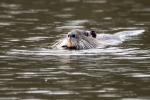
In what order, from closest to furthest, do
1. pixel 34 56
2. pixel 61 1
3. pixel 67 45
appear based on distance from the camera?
pixel 34 56 → pixel 67 45 → pixel 61 1

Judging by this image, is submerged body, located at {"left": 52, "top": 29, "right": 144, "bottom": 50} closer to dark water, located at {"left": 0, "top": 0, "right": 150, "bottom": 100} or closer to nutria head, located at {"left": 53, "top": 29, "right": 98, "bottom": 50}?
nutria head, located at {"left": 53, "top": 29, "right": 98, "bottom": 50}

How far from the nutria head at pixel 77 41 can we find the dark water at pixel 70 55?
0.33 metres

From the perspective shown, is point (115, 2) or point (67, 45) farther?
point (115, 2)

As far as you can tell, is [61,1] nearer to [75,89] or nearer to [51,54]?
[51,54]

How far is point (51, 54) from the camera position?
14.8m

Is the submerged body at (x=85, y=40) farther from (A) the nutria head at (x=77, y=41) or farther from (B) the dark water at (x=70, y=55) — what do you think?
(B) the dark water at (x=70, y=55)

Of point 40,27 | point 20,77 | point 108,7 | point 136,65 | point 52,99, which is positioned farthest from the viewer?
point 108,7

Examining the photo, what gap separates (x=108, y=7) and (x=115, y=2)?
53.2 inches

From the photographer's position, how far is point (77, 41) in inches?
617

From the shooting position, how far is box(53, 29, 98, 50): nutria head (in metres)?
15.5

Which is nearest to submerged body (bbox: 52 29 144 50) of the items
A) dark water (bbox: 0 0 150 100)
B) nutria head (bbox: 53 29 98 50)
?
nutria head (bbox: 53 29 98 50)

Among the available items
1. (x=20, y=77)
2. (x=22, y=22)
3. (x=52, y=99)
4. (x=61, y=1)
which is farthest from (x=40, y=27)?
(x=52, y=99)

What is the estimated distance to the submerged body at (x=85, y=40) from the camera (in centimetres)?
1554

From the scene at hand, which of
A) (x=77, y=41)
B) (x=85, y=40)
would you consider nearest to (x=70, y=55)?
(x=77, y=41)
